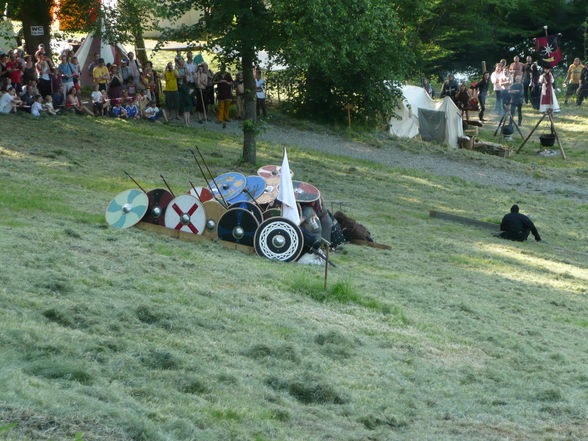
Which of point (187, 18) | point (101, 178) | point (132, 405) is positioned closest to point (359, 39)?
point (101, 178)

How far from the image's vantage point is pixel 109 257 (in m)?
15.0

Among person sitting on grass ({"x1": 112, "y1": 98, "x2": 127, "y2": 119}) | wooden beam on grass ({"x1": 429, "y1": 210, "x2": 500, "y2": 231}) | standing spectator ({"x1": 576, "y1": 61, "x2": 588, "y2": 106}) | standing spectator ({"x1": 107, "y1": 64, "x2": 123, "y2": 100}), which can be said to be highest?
standing spectator ({"x1": 576, "y1": 61, "x2": 588, "y2": 106})

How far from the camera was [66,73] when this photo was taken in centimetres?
3161

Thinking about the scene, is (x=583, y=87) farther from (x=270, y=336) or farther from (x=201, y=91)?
(x=270, y=336)

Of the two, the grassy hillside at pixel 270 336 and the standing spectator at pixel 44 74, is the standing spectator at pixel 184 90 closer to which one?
the standing spectator at pixel 44 74

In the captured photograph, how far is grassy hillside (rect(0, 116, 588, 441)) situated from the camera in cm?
879

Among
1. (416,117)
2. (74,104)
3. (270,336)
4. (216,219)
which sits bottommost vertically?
(270,336)

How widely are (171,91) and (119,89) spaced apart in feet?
6.23

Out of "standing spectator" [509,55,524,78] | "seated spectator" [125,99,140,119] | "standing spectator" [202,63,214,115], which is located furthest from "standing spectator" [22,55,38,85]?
"standing spectator" [509,55,524,78]

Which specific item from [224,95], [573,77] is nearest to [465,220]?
[224,95]

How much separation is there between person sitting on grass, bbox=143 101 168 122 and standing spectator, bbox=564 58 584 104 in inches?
863

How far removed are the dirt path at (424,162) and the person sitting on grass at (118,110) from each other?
281cm

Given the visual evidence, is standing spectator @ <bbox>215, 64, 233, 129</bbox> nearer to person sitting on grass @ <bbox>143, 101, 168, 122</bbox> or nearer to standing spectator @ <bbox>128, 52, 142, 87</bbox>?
person sitting on grass @ <bbox>143, 101, 168, 122</bbox>

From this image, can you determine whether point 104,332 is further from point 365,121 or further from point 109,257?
point 365,121
